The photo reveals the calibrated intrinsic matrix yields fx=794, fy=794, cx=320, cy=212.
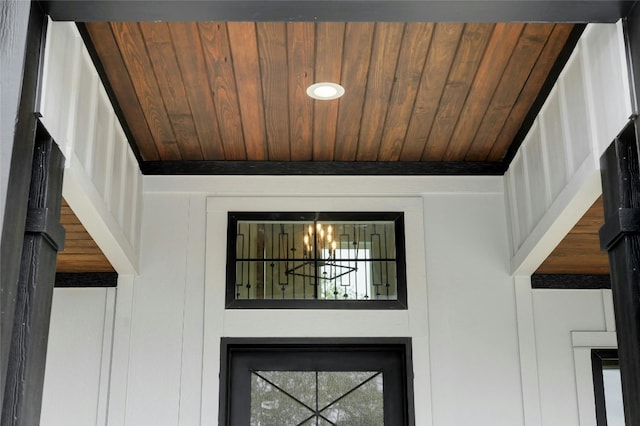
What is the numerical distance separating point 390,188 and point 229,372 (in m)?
1.27

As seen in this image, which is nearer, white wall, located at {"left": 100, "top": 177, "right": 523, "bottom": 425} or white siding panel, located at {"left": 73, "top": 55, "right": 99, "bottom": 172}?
white siding panel, located at {"left": 73, "top": 55, "right": 99, "bottom": 172}

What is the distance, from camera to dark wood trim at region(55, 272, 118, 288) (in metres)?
4.03

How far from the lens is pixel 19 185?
7.08 feet

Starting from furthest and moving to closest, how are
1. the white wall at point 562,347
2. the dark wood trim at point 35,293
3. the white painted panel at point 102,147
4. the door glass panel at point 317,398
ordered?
the door glass panel at point 317,398, the white wall at point 562,347, the white painted panel at point 102,147, the dark wood trim at point 35,293

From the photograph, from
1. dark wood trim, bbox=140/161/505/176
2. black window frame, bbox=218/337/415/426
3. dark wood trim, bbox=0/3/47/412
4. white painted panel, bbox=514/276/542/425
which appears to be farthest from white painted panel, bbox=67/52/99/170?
white painted panel, bbox=514/276/542/425

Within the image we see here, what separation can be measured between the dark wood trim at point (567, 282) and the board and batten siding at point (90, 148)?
2061 millimetres

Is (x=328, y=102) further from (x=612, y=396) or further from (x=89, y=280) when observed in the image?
(x=612, y=396)

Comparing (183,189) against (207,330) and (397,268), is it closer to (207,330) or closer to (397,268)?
(207,330)

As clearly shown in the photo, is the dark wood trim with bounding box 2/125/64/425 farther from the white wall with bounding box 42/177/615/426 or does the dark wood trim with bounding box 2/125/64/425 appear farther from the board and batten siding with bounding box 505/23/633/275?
the board and batten siding with bounding box 505/23/633/275

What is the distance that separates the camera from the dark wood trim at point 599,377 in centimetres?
391

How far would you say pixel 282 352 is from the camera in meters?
4.07

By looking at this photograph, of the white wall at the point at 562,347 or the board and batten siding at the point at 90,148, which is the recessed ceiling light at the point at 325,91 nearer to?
the board and batten siding at the point at 90,148

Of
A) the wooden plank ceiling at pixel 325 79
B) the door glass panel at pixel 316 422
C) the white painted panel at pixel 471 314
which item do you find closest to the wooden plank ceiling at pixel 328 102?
the wooden plank ceiling at pixel 325 79

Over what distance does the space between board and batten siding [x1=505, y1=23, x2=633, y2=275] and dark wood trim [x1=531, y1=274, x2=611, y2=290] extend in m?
0.09
